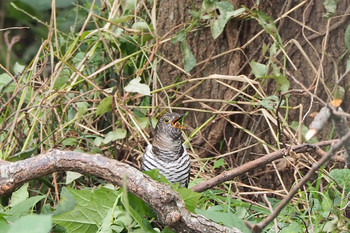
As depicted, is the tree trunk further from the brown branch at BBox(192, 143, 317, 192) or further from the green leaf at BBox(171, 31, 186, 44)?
the brown branch at BBox(192, 143, 317, 192)

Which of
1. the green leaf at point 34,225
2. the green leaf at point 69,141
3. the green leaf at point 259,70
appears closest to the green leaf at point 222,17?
the green leaf at point 259,70

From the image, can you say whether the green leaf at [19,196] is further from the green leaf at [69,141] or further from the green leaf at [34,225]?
the green leaf at [34,225]

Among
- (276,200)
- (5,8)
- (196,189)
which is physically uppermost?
(5,8)

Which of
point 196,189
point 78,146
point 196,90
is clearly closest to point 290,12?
point 196,90

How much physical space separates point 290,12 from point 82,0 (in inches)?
75.5

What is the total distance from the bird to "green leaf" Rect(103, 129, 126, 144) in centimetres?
24

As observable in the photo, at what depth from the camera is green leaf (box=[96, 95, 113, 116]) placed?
3814 millimetres

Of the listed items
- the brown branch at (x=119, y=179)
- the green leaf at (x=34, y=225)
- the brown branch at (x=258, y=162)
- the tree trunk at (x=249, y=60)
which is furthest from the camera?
the tree trunk at (x=249, y=60)

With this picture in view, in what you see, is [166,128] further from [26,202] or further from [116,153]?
[26,202]

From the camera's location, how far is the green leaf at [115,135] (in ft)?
12.6

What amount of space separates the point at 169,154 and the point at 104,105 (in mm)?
542

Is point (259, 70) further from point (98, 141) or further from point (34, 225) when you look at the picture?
point (34, 225)

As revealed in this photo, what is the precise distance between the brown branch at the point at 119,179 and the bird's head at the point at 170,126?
94 centimetres

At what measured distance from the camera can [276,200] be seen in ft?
12.0
